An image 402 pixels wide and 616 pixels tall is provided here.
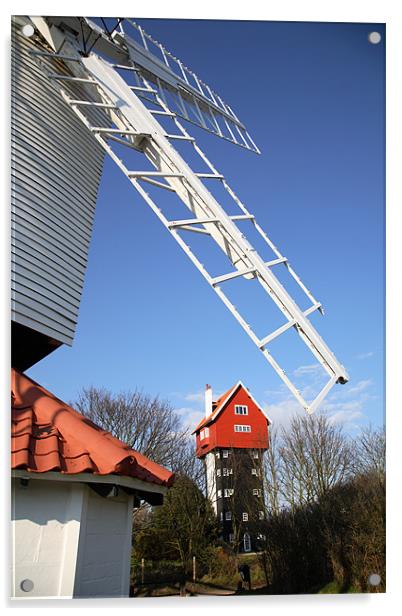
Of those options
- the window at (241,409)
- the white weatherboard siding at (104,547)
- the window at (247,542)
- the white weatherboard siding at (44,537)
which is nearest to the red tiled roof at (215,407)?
the window at (241,409)

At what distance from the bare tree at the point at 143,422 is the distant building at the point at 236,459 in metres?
0.54

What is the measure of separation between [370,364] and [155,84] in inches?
140

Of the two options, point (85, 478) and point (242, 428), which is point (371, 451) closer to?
point (242, 428)

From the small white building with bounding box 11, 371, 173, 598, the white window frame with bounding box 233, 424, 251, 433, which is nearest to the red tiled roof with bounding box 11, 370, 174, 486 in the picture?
the small white building with bounding box 11, 371, 173, 598

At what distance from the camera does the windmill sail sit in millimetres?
2762

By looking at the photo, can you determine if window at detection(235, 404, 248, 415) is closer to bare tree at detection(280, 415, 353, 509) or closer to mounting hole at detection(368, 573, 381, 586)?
bare tree at detection(280, 415, 353, 509)

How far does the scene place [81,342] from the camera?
152 inches

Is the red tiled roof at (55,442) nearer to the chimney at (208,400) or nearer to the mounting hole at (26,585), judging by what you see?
the mounting hole at (26,585)

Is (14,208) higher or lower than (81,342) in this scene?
higher

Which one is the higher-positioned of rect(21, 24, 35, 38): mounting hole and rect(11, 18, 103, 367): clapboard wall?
rect(21, 24, 35, 38): mounting hole
